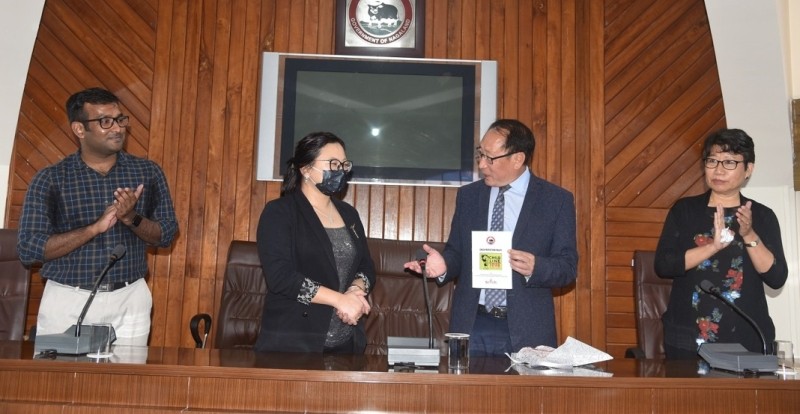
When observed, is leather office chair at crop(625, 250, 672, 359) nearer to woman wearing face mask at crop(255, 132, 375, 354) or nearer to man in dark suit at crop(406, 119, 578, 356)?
man in dark suit at crop(406, 119, 578, 356)

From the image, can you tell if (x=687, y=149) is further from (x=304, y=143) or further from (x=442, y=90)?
(x=304, y=143)

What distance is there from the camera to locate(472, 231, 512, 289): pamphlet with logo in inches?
101

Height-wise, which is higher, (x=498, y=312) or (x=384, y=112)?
(x=384, y=112)

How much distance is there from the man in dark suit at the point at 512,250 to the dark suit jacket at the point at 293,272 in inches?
13.7

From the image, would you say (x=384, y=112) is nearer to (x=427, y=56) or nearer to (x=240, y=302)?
(x=427, y=56)

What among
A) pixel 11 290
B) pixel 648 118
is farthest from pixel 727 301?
pixel 11 290

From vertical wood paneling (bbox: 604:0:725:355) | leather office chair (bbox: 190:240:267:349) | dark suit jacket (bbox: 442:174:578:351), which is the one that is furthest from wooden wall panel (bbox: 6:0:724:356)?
dark suit jacket (bbox: 442:174:578:351)

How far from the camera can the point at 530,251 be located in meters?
2.78

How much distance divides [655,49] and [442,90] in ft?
4.14

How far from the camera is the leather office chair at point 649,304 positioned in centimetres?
332

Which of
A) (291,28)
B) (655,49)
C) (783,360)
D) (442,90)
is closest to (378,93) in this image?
(442,90)

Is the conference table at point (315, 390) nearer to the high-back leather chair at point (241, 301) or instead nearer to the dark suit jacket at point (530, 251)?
the dark suit jacket at point (530, 251)

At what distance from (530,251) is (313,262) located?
0.81 m

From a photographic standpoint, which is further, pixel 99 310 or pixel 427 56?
pixel 427 56
